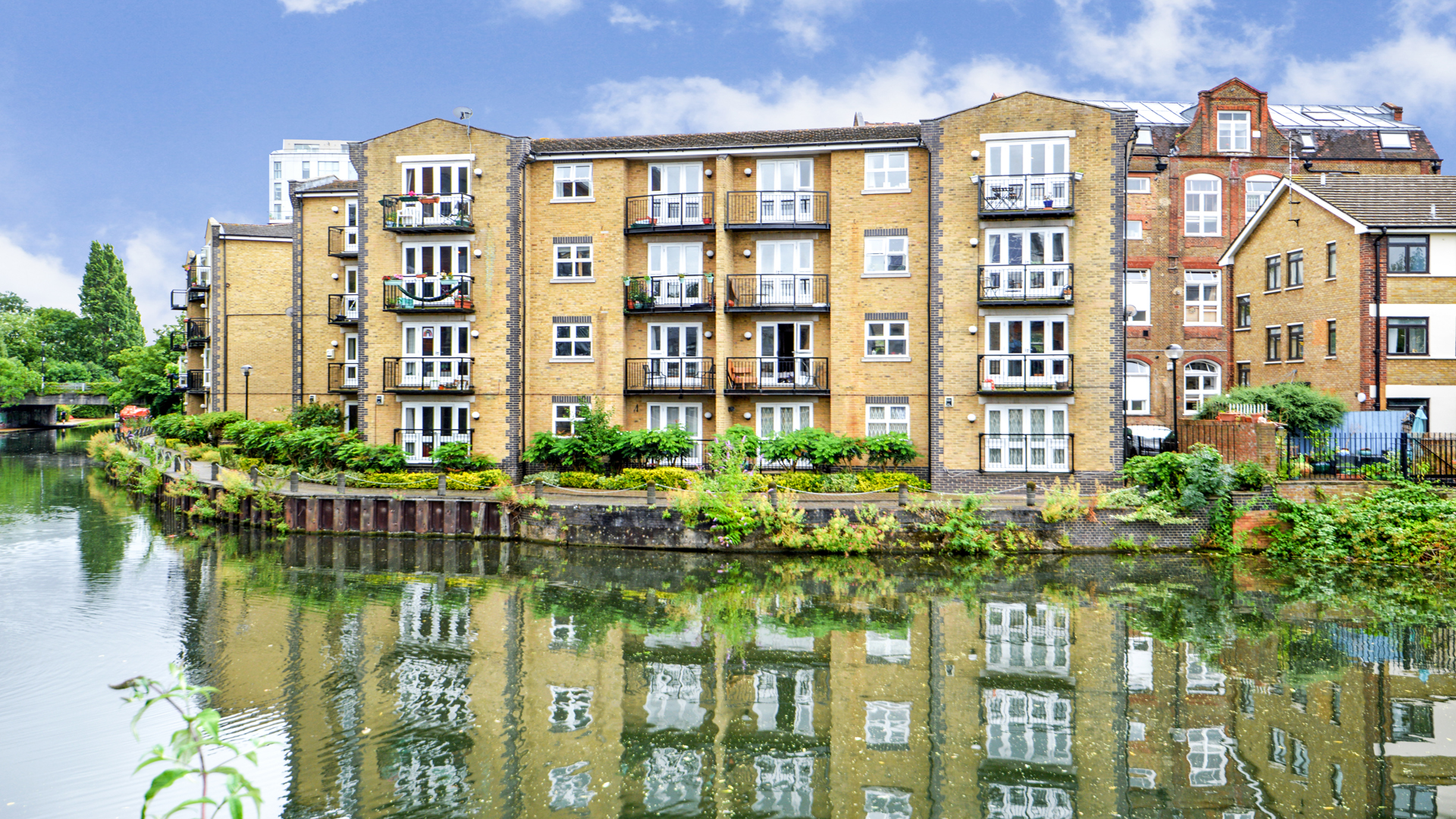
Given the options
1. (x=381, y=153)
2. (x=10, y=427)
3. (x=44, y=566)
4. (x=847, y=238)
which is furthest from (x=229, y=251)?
(x=10, y=427)

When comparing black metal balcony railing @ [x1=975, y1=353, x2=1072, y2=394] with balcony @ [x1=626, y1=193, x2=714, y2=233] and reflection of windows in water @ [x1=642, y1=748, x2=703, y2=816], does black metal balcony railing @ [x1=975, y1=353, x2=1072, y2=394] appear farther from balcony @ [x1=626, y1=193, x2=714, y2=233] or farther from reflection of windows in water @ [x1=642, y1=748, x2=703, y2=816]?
reflection of windows in water @ [x1=642, y1=748, x2=703, y2=816]

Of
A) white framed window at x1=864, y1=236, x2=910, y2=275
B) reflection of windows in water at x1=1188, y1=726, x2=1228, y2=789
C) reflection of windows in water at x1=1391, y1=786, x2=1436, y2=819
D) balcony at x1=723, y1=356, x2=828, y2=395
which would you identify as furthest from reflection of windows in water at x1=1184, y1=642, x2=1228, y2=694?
white framed window at x1=864, y1=236, x2=910, y2=275

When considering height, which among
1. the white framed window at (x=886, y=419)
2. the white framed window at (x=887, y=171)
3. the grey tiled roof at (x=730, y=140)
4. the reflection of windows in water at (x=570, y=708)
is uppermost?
the grey tiled roof at (x=730, y=140)

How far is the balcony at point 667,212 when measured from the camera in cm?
2598

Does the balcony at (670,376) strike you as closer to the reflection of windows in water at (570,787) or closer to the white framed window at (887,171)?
the white framed window at (887,171)

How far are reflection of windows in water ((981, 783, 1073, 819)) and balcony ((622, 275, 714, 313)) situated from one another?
1878 cm

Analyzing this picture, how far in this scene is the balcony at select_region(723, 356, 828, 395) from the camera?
25.5m

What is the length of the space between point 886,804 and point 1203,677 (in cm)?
644

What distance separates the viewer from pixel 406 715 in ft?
35.9

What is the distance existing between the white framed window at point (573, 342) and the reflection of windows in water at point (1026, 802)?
777 inches

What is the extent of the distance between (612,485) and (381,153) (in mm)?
12959

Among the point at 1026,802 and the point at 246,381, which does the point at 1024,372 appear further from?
the point at 246,381

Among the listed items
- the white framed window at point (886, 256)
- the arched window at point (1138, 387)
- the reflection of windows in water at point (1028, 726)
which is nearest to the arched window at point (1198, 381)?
the arched window at point (1138, 387)

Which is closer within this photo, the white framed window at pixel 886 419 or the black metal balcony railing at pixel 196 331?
the white framed window at pixel 886 419
